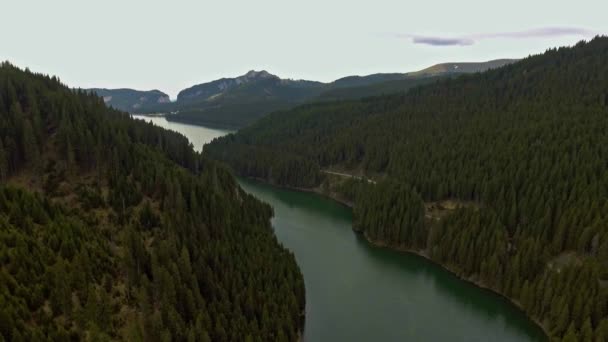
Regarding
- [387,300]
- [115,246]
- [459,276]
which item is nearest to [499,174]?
[459,276]

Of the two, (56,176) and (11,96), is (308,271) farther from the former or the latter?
(11,96)

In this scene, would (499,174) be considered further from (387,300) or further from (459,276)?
(387,300)

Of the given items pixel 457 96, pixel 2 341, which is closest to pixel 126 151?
pixel 2 341

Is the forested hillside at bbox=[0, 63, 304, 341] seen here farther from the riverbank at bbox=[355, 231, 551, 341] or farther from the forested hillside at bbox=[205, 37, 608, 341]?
the forested hillside at bbox=[205, 37, 608, 341]

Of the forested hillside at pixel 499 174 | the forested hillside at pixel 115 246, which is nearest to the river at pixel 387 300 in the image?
the forested hillside at pixel 499 174

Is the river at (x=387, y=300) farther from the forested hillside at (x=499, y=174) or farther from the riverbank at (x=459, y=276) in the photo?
the forested hillside at (x=499, y=174)
